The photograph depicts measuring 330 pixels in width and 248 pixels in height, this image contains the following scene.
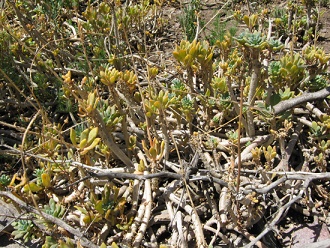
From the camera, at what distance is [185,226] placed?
85.4 inches

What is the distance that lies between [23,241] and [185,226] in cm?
93

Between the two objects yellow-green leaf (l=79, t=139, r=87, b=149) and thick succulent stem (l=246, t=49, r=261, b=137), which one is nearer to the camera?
yellow-green leaf (l=79, t=139, r=87, b=149)

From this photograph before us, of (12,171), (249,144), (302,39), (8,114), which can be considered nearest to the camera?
(249,144)

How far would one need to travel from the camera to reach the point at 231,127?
110 inches

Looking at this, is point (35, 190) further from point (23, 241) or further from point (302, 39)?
point (302, 39)

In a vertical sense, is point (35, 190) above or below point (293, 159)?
above

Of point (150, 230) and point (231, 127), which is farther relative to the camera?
point (231, 127)

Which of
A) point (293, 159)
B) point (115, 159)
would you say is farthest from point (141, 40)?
point (293, 159)

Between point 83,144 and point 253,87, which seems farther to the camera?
point 253,87

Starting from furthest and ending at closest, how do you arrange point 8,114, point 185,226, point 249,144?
1. point 8,114
2. point 249,144
3. point 185,226

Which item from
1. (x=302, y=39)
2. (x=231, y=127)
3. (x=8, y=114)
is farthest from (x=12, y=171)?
(x=302, y=39)

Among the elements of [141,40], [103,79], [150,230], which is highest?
[103,79]

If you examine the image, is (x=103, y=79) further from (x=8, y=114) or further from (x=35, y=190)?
(x=8, y=114)

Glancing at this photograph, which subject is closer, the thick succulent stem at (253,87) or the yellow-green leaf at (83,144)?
the yellow-green leaf at (83,144)
